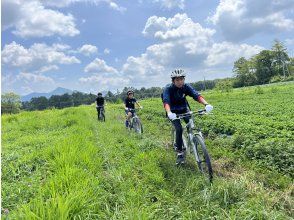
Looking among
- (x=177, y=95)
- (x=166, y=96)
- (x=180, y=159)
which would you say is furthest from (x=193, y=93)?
(x=180, y=159)

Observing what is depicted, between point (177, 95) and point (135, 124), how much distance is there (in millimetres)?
6747

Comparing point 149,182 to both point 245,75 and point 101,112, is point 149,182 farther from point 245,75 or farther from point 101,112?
point 245,75

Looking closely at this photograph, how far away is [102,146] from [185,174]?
4509 millimetres

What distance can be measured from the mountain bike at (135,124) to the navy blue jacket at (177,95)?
6050mm

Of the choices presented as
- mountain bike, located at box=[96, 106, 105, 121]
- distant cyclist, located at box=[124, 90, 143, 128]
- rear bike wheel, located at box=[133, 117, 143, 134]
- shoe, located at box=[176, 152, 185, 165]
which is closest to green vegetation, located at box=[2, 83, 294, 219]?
shoe, located at box=[176, 152, 185, 165]

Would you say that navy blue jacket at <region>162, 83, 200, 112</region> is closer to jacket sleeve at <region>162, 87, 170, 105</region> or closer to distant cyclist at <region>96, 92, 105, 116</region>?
jacket sleeve at <region>162, 87, 170, 105</region>

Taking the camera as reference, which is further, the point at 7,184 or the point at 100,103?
the point at 100,103

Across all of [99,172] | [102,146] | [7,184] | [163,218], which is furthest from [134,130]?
[163,218]

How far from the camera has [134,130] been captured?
51.1ft

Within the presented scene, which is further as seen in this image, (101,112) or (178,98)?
(101,112)

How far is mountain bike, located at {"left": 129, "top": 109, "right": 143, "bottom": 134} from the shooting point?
48.8 ft

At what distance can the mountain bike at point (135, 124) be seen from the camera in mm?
14877

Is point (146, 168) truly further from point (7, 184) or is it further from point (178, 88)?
point (7, 184)

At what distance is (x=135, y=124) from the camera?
50.1 feet
